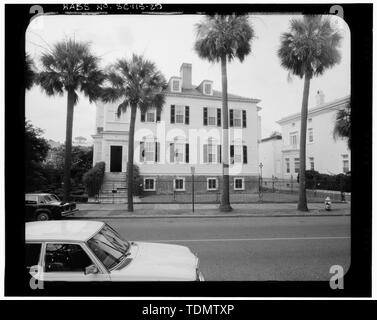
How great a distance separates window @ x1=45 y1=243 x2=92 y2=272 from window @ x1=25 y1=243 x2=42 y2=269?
0.08 meters

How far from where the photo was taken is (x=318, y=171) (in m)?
5.47

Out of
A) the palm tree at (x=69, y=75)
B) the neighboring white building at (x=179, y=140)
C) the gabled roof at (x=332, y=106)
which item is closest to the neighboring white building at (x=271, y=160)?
the neighboring white building at (x=179, y=140)

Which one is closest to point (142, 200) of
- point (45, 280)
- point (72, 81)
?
point (72, 81)

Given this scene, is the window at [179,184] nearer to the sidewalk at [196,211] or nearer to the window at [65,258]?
the sidewalk at [196,211]

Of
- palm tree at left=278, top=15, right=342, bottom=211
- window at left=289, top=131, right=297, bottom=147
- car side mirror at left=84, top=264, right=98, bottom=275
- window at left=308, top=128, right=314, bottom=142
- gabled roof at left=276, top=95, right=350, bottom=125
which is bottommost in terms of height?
car side mirror at left=84, top=264, right=98, bottom=275

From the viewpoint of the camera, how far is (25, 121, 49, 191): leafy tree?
2266 millimetres

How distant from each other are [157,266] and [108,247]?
1.95ft

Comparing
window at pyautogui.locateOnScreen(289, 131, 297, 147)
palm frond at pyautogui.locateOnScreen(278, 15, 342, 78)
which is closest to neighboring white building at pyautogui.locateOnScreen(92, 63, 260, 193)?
window at pyautogui.locateOnScreen(289, 131, 297, 147)

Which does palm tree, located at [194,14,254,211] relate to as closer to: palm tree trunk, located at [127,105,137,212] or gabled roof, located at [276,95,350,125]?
gabled roof, located at [276,95,350,125]

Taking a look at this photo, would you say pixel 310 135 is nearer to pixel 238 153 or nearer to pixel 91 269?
pixel 238 153

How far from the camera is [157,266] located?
2.37 meters

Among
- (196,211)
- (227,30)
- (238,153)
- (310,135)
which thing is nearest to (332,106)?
(238,153)
